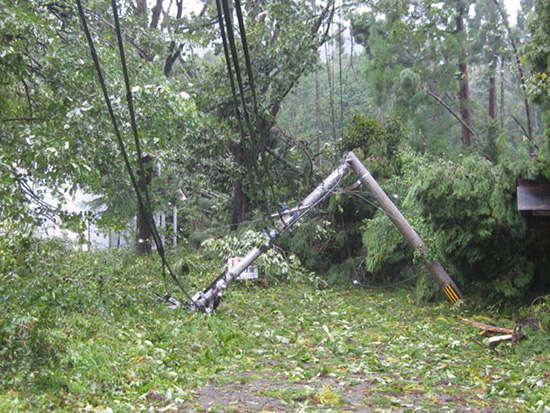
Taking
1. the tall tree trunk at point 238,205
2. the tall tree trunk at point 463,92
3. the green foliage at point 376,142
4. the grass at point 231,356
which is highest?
the tall tree trunk at point 463,92

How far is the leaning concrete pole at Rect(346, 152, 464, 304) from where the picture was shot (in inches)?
499

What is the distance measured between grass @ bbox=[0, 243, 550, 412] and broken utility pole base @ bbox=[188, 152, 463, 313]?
369 mm

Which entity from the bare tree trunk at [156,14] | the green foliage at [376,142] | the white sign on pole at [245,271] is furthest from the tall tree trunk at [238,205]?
the bare tree trunk at [156,14]

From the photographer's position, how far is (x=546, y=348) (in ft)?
27.2

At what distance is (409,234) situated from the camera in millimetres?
13039

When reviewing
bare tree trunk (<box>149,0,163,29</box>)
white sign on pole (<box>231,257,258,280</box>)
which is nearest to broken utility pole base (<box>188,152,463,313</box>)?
white sign on pole (<box>231,257,258,280</box>)

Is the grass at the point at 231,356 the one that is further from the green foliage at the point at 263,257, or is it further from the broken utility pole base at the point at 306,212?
the green foliage at the point at 263,257

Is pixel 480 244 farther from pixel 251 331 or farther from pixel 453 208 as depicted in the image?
pixel 251 331

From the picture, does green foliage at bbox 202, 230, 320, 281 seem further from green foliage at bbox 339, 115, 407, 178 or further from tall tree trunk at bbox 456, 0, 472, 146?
tall tree trunk at bbox 456, 0, 472, 146

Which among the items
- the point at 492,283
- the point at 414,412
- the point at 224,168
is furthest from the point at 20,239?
the point at 224,168

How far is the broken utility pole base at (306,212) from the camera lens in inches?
440

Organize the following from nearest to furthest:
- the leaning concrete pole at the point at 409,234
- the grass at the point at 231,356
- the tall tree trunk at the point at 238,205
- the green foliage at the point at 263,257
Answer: the grass at the point at 231,356 < the leaning concrete pole at the point at 409,234 < the green foliage at the point at 263,257 < the tall tree trunk at the point at 238,205

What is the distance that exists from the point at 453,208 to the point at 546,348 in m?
3.70

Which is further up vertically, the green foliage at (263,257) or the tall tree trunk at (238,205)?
the tall tree trunk at (238,205)
